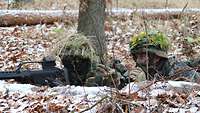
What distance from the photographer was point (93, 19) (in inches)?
372

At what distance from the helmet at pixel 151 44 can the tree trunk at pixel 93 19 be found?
2626 mm

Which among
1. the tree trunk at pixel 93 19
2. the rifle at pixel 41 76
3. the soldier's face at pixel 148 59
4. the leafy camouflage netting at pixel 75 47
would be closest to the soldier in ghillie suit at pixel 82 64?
the leafy camouflage netting at pixel 75 47

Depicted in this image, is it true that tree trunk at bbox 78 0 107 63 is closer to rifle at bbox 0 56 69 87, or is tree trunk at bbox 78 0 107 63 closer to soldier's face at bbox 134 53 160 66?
rifle at bbox 0 56 69 87

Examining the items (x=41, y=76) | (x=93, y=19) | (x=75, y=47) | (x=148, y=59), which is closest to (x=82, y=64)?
(x=75, y=47)

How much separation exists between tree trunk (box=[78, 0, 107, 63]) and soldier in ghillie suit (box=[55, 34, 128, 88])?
6.47 ft

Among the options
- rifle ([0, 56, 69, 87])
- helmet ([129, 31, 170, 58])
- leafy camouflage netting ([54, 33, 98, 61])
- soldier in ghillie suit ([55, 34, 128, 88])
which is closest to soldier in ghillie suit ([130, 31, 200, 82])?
helmet ([129, 31, 170, 58])

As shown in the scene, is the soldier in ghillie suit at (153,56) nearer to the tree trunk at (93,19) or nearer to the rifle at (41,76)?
the rifle at (41,76)

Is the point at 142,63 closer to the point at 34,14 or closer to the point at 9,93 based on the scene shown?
the point at 9,93

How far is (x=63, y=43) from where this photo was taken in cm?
721

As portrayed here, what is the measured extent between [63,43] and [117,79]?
1381mm

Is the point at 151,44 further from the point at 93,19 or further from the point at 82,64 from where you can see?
the point at 93,19

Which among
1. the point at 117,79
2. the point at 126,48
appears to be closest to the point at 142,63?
the point at 117,79

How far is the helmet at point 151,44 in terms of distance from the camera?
20.8 feet

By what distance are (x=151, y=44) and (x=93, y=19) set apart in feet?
10.4
